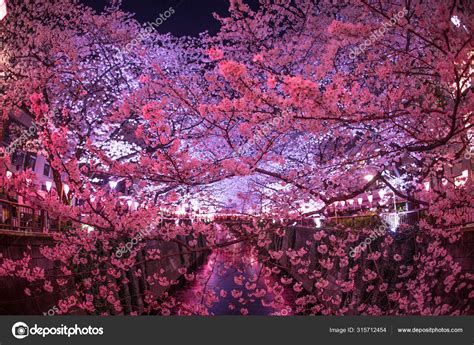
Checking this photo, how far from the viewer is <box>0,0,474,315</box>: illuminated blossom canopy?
14.2 feet

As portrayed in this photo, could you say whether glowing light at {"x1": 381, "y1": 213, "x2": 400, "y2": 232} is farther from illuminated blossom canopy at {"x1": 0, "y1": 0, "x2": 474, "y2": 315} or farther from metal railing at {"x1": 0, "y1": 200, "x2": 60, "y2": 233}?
metal railing at {"x1": 0, "y1": 200, "x2": 60, "y2": 233}

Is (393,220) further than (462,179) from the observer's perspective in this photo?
Yes

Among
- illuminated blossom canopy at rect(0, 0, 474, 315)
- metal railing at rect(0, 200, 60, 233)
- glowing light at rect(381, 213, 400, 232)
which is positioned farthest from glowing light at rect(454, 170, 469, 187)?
metal railing at rect(0, 200, 60, 233)

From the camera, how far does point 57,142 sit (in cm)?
555

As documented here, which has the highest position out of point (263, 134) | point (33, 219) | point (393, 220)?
point (263, 134)

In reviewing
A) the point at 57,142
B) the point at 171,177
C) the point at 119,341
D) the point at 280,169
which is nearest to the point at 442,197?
the point at 171,177

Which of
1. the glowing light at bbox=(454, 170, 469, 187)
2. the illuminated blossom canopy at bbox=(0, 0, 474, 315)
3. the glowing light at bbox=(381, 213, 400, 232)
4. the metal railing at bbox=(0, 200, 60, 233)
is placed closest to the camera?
the illuminated blossom canopy at bbox=(0, 0, 474, 315)

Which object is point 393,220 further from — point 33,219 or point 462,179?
point 33,219

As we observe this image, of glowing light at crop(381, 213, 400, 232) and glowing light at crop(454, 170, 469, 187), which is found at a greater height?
glowing light at crop(454, 170, 469, 187)

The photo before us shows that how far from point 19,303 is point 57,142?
12.4 ft

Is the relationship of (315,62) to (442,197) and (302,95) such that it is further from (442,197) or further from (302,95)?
(302,95)

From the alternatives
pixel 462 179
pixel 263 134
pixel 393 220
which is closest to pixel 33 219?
pixel 263 134

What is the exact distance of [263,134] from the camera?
14.6 feet

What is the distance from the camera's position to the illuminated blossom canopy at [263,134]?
14.2ft
